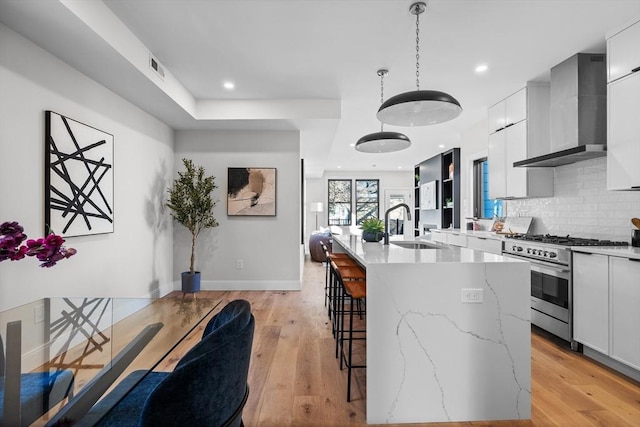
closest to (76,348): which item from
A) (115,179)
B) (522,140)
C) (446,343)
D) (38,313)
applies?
(38,313)

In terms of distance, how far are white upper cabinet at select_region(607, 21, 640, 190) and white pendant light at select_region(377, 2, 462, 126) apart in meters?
1.39

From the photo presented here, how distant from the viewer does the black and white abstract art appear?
97.2 inches

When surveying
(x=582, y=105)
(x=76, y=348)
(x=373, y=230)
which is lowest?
(x=76, y=348)

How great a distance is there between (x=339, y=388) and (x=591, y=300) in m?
2.13

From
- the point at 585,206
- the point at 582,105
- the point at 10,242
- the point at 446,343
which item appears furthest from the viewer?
the point at 585,206

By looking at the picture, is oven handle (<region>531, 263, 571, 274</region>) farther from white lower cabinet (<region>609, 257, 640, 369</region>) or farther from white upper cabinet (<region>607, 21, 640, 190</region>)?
white upper cabinet (<region>607, 21, 640, 190</region>)

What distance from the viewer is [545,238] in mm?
3260

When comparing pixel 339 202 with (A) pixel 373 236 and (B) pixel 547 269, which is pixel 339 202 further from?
(B) pixel 547 269

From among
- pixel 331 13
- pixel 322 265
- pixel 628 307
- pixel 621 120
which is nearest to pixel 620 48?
pixel 621 120

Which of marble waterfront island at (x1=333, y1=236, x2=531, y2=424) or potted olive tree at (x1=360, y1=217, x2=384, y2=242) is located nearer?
marble waterfront island at (x1=333, y1=236, x2=531, y2=424)

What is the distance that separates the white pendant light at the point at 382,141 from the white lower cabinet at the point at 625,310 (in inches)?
80.7

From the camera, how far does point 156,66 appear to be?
3098mm

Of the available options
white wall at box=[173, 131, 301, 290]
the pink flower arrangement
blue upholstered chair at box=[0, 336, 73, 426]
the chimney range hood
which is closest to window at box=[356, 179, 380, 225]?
white wall at box=[173, 131, 301, 290]

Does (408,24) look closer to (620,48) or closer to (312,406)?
(620,48)
